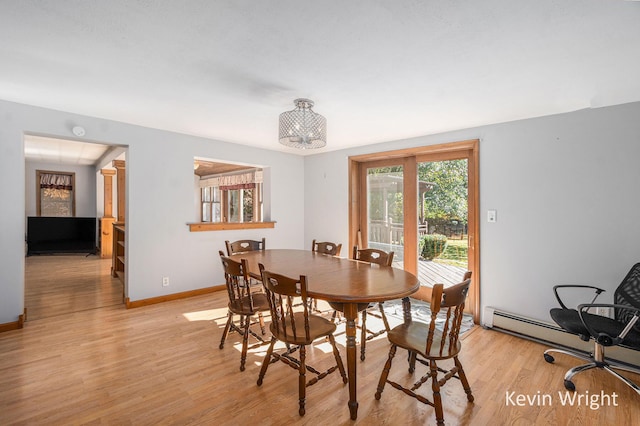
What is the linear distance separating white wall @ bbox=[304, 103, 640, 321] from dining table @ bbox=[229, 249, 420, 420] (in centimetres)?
163

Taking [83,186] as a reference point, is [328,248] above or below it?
below

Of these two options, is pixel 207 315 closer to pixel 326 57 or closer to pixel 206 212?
pixel 326 57

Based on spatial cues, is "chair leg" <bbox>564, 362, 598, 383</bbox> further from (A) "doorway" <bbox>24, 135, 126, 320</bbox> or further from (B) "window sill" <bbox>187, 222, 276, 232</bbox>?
(A) "doorway" <bbox>24, 135, 126, 320</bbox>

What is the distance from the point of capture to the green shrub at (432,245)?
3.98 metres

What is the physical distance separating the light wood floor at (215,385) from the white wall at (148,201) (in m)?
0.76

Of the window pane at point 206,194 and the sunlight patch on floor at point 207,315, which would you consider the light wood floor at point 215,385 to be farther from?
the window pane at point 206,194

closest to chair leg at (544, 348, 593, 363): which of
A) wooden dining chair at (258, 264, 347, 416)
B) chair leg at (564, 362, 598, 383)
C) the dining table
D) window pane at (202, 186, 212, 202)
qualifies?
chair leg at (564, 362, 598, 383)

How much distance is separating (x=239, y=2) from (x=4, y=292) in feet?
11.7

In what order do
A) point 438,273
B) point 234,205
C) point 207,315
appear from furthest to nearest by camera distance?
point 234,205 → point 438,273 → point 207,315

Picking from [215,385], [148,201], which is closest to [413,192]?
[215,385]

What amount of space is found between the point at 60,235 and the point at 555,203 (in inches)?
380

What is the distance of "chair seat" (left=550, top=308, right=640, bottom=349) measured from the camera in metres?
2.07

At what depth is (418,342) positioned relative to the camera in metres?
1.90

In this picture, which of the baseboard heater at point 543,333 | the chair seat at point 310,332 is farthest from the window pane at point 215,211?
the baseboard heater at point 543,333
